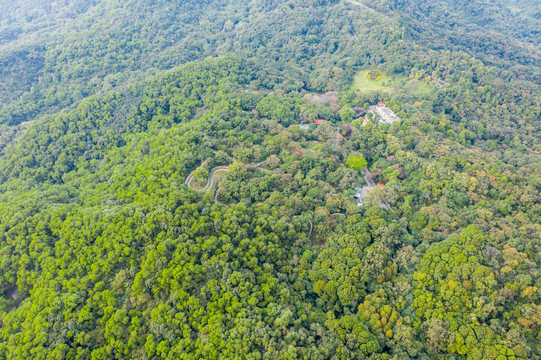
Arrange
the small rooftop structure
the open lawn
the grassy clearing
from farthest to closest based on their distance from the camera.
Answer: the grassy clearing
the open lawn
the small rooftop structure

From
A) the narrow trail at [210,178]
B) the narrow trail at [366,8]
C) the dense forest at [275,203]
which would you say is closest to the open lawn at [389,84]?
the dense forest at [275,203]

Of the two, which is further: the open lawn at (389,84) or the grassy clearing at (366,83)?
the grassy clearing at (366,83)

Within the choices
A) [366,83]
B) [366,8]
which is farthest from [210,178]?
[366,8]

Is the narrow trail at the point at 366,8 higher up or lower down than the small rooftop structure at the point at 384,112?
higher up

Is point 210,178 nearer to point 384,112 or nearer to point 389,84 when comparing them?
point 384,112

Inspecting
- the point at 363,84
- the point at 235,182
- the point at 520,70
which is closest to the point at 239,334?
the point at 235,182

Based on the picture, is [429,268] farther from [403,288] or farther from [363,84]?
[363,84]

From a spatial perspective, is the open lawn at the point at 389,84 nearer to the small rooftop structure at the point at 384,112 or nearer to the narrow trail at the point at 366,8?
the small rooftop structure at the point at 384,112

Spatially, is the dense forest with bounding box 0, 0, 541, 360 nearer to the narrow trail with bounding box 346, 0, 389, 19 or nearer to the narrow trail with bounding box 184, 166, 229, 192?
the narrow trail with bounding box 184, 166, 229, 192

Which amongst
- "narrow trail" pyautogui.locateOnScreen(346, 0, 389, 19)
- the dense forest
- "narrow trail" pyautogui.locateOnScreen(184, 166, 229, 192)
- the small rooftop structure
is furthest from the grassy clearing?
"narrow trail" pyautogui.locateOnScreen(184, 166, 229, 192)

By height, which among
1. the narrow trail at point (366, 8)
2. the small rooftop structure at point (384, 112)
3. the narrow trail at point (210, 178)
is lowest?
the small rooftop structure at point (384, 112)
